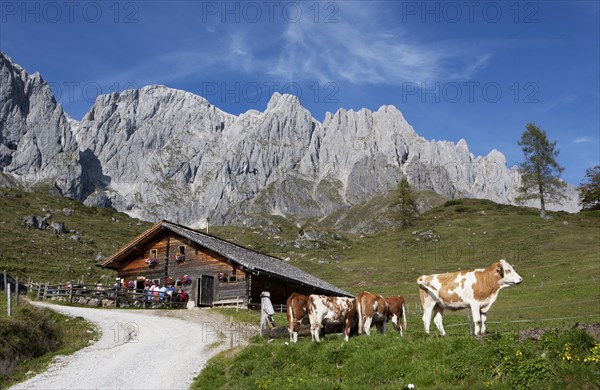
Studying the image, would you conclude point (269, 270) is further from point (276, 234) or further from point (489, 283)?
point (276, 234)

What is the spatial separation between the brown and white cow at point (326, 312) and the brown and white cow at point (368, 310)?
336 millimetres

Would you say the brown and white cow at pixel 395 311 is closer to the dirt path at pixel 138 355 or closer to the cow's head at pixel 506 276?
the cow's head at pixel 506 276

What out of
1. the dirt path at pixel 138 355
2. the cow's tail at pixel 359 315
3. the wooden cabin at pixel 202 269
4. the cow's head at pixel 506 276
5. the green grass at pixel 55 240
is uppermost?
the green grass at pixel 55 240

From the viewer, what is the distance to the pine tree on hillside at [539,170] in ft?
292

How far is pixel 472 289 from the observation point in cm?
1691

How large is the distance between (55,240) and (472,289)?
81.0 meters

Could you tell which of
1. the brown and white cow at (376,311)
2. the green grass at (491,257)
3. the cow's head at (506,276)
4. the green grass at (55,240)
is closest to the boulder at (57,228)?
the green grass at (55,240)

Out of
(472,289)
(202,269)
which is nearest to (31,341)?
(472,289)

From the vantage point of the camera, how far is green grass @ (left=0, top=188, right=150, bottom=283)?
6456 centimetres

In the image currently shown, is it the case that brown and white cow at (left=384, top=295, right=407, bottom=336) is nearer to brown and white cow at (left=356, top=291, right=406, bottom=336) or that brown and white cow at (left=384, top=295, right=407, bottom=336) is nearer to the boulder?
brown and white cow at (left=356, top=291, right=406, bottom=336)

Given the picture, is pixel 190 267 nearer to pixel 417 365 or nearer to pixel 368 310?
pixel 368 310

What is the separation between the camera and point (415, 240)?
3391 inches

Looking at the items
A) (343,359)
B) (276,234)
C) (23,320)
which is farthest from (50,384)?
(276,234)

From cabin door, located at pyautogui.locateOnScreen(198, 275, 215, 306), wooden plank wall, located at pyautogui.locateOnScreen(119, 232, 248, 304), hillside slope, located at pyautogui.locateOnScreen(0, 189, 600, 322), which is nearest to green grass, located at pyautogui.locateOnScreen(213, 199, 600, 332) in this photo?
hillside slope, located at pyautogui.locateOnScreen(0, 189, 600, 322)
